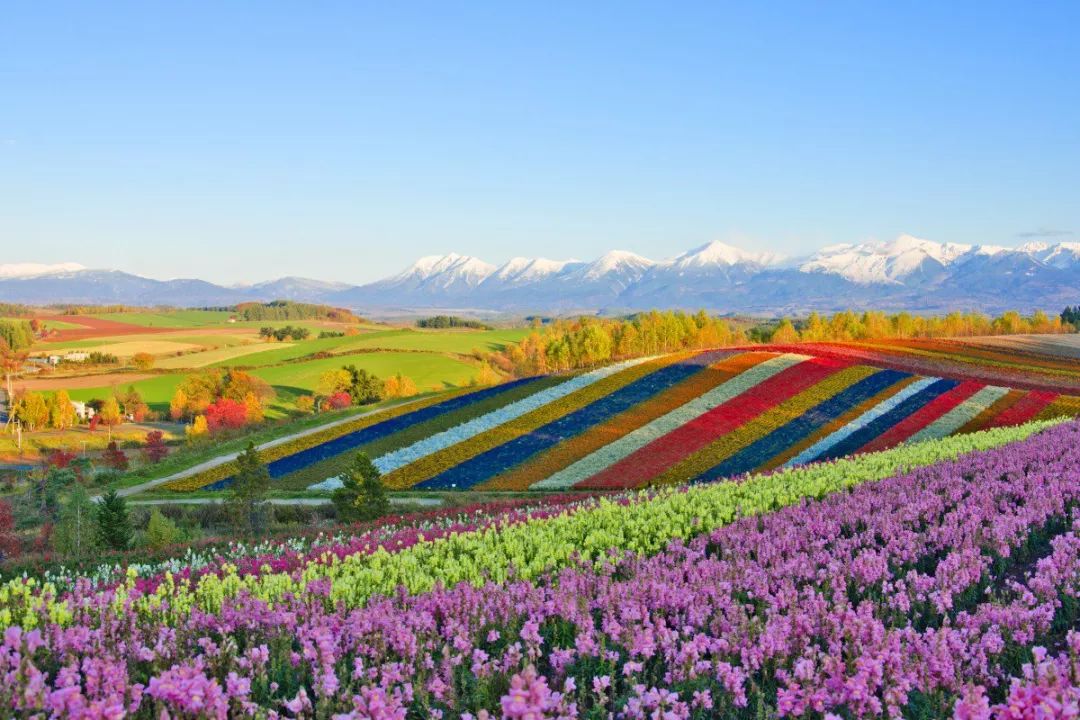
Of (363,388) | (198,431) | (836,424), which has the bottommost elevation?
(198,431)

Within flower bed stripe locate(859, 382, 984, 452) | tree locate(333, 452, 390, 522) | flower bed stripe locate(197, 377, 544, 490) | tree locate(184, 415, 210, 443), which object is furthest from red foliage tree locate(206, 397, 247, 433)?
flower bed stripe locate(859, 382, 984, 452)

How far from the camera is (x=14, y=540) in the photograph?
76.5ft

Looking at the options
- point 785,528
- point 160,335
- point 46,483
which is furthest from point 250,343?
point 785,528

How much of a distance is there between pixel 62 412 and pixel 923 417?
79.1 m

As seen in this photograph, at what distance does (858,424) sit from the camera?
41438 millimetres

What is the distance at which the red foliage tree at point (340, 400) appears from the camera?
7750 centimetres

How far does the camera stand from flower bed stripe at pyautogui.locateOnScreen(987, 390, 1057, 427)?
135 ft

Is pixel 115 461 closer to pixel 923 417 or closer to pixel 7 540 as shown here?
pixel 7 540

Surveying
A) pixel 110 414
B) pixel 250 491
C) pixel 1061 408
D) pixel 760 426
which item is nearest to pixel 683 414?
pixel 760 426

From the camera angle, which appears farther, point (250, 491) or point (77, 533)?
point (250, 491)

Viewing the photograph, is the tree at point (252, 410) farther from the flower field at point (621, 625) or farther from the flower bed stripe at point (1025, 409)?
the flower field at point (621, 625)

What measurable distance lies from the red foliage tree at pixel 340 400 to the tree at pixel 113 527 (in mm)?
55309

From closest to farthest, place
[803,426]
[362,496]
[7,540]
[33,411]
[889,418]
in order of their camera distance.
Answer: [7,540] → [362,496] → [803,426] → [889,418] → [33,411]

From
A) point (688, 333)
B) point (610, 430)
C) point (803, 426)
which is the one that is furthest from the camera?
point (688, 333)
